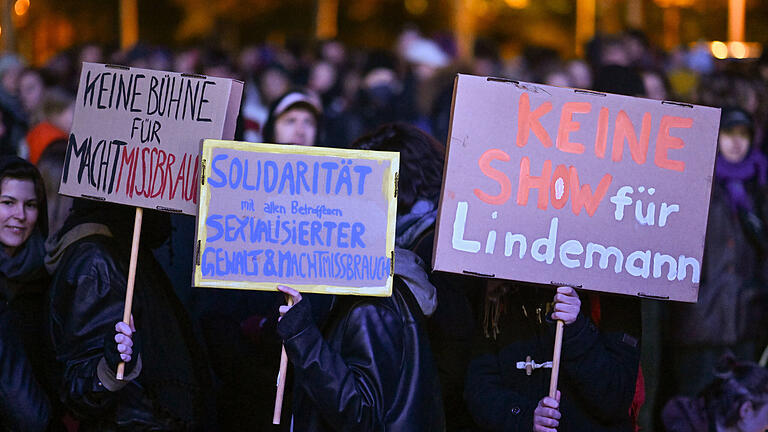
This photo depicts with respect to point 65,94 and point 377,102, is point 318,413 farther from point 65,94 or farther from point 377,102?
point 377,102

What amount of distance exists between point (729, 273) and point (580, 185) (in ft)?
8.91

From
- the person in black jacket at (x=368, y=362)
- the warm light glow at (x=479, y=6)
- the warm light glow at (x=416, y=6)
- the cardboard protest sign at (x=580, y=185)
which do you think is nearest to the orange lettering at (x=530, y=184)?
the cardboard protest sign at (x=580, y=185)

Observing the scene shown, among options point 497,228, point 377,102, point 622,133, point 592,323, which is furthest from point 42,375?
point 377,102

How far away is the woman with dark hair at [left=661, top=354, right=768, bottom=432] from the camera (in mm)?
4707

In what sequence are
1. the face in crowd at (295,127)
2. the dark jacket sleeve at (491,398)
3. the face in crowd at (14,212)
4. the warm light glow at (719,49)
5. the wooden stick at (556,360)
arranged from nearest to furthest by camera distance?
the wooden stick at (556,360) < the dark jacket sleeve at (491,398) < the face in crowd at (14,212) < the face in crowd at (295,127) < the warm light glow at (719,49)

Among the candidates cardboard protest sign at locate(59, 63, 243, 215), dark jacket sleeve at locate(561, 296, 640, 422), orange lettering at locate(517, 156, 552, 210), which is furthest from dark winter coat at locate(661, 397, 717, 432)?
cardboard protest sign at locate(59, 63, 243, 215)

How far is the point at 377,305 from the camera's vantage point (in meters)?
3.77

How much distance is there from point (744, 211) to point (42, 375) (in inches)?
161

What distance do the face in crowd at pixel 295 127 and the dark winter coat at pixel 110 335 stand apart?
203 centimetres

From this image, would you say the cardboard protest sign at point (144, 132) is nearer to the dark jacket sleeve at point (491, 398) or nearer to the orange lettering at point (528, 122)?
the orange lettering at point (528, 122)

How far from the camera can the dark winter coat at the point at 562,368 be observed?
3.84 meters

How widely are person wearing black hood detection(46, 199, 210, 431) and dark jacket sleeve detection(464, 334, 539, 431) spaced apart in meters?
1.08

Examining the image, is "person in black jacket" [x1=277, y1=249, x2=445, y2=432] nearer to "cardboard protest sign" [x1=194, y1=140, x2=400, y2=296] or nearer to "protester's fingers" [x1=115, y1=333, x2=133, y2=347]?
"cardboard protest sign" [x1=194, y1=140, x2=400, y2=296]

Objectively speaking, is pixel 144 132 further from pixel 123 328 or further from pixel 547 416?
pixel 547 416
